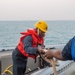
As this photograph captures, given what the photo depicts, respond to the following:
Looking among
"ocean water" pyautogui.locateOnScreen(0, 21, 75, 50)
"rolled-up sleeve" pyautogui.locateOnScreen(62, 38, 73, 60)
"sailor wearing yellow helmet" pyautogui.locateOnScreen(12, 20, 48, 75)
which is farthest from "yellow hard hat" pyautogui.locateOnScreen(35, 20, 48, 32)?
"rolled-up sleeve" pyautogui.locateOnScreen(62, 38, 73, 60)

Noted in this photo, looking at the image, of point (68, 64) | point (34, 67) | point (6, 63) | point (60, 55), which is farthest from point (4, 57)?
point (60, 55)

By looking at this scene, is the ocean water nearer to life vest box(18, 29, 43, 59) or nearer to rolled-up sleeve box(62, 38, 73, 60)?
life vest box(18, 29, 43, 59)

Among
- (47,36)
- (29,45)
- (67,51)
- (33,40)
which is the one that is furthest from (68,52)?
(47,36)

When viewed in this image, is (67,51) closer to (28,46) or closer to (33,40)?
(28,46)

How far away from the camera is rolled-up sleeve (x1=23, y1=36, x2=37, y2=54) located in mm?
4535

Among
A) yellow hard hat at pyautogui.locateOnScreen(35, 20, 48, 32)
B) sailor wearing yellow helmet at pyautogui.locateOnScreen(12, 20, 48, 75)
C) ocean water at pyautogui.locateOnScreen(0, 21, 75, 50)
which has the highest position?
yellow hard hat at pyautogui.locateOnScreen(35, 20, 48, 32)

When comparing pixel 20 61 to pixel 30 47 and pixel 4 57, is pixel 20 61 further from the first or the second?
pixel 4 57

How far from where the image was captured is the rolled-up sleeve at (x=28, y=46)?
14.9 feet

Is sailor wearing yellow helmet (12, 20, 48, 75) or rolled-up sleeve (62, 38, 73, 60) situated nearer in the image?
rolled-up sleeve (62, 38, 73, 60)

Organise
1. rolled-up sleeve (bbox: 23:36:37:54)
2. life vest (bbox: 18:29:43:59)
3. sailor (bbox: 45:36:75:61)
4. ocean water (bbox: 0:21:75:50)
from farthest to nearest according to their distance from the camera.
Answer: ocean water (bbox: 0:21:75:50) → life vest (bbox: 18:29:43:59) → rolled-up sleeve (bbox: 23:36:37:54) → sailor (bbox: 45:36:75:61)

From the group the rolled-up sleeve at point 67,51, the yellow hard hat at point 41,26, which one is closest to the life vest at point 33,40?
the yellow hard hat at point 41,26

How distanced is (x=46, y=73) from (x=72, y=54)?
3.04m

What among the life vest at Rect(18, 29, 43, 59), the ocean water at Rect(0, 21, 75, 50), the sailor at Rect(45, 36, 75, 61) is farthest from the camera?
the ocean water at Rect(0, 21, 75, 50)

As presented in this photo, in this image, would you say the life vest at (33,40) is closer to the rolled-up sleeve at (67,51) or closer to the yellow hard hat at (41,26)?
the yellow hard hat at (41,26)
